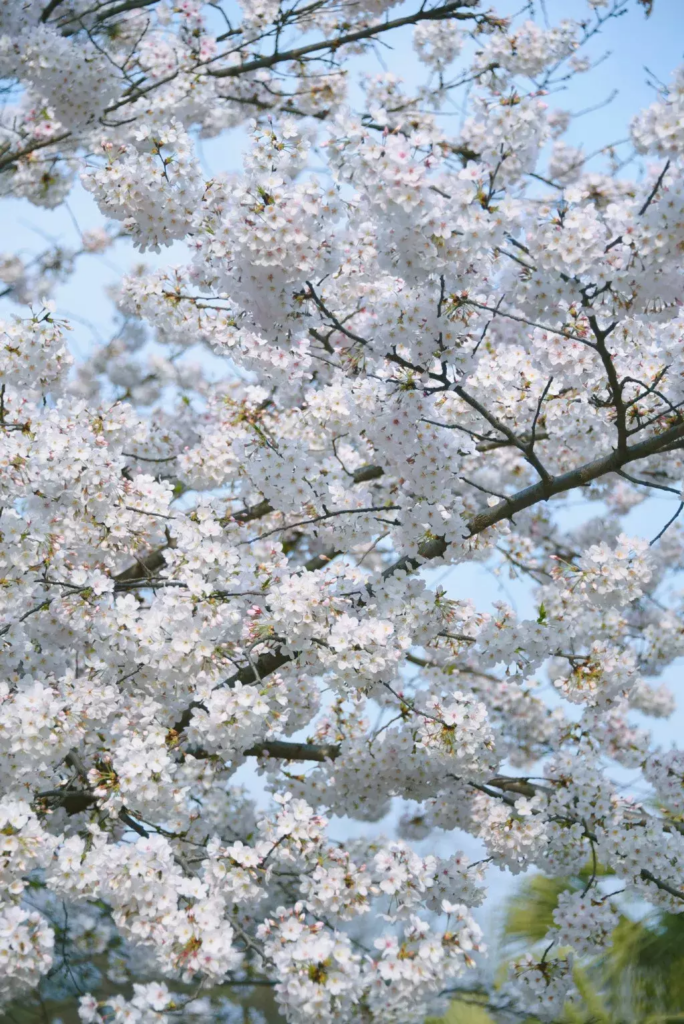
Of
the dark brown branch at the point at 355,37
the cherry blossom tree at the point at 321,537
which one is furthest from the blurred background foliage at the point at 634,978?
the dark brown branch at the point at 355,37

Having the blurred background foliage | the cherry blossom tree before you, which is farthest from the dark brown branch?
the blurred background foliage

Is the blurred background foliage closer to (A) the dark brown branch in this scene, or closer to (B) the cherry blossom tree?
(B) the cherry blossom tree

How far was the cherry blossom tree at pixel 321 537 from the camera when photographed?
276cm

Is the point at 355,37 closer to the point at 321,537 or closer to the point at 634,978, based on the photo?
the point at 321,537

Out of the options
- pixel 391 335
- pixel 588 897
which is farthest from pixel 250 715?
pixel 588 897

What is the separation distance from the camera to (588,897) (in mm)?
3971

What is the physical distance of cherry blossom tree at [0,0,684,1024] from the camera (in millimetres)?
2760

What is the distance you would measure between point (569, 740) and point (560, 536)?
8.76 feet

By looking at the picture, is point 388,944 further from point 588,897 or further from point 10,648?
point 10,648

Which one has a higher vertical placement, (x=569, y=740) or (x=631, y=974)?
(x=569, y=740)

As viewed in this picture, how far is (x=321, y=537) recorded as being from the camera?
12.6ft

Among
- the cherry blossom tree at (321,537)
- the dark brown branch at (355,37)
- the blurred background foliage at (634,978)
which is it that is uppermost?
the dark brown branch at (355,37)

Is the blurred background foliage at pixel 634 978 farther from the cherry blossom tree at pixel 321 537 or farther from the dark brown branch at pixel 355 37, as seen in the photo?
the dark brown branch at pixel 355 37

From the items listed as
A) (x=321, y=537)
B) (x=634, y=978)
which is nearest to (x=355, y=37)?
(x=321, y=537)
